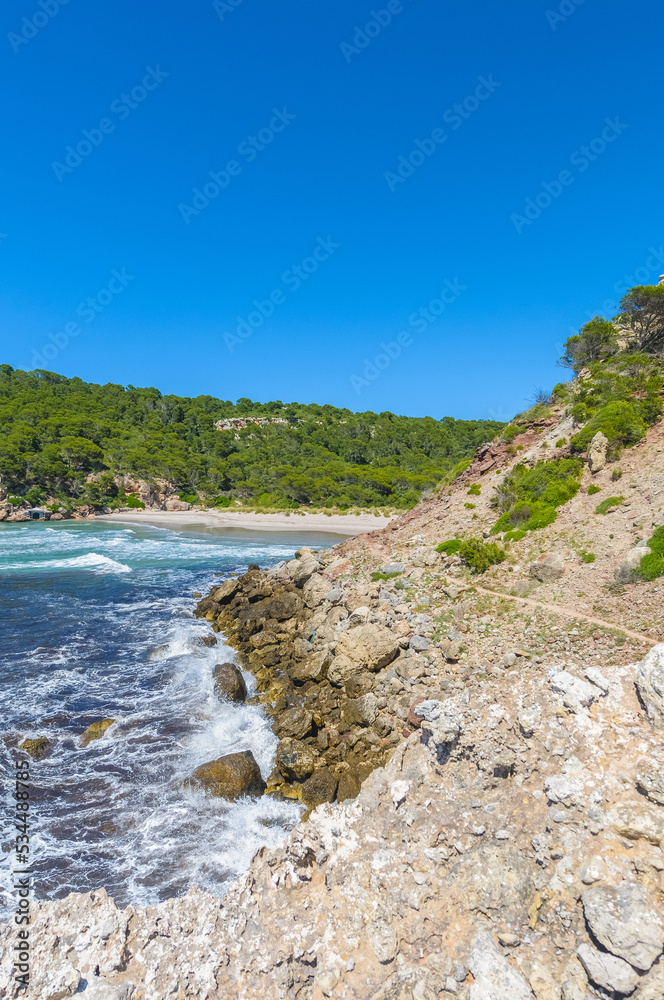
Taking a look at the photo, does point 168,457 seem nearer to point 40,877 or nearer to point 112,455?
point 112,455

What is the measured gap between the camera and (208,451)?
99.6m

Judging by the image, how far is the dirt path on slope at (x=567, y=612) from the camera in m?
9.98

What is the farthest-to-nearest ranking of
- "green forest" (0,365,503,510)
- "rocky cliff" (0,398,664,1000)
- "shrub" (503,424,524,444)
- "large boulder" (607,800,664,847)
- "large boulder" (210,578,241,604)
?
"green forest" (0,365,503,510) → "shrub" (503,424,524,444) → "large boulder" (210,578,241,604) → "large boulder" (607,800,664,847) → "rocky cliff" (0,398,664,1000)

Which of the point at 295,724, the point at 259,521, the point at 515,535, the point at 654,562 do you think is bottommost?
the point at 295,724

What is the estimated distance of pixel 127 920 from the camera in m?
5.81

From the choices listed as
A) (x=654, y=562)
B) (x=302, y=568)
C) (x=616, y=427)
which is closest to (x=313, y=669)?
(x=302, y=568)

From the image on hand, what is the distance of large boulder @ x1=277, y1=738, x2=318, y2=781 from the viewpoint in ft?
33.6

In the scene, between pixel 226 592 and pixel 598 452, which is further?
pixel 226 592

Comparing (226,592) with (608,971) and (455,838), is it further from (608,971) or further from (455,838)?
(608,971)

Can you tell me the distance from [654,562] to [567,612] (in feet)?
8.45

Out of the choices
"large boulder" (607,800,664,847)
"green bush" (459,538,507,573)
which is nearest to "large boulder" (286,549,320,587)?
"green bush" (459,538,507,573)

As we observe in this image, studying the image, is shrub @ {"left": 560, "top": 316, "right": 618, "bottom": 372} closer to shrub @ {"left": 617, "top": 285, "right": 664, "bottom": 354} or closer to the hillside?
shrub @ {"left": 617, "top": 285, "right": 664, "bottom": 354}

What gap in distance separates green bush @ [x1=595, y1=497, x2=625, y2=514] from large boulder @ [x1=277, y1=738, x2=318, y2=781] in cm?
1252

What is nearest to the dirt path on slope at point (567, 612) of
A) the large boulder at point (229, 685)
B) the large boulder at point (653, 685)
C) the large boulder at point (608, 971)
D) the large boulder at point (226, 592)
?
the large boulder at point (653, 685)
